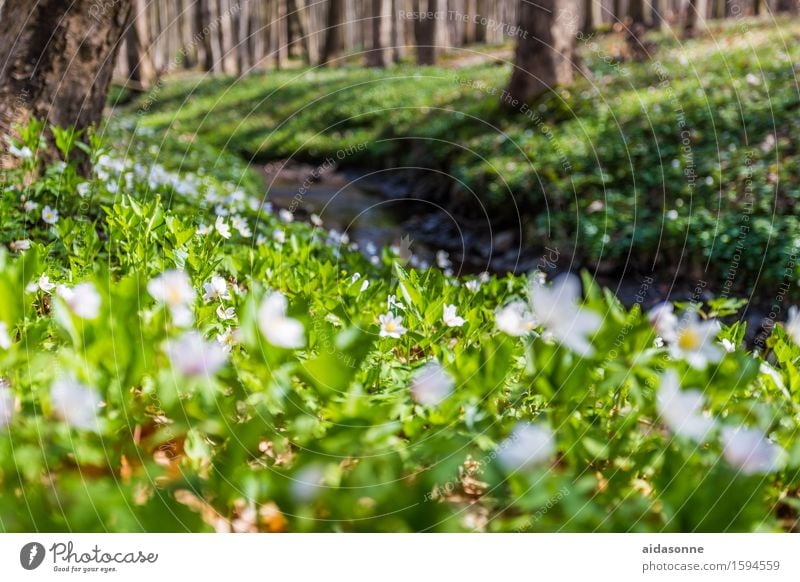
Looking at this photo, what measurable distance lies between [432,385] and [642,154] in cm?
661

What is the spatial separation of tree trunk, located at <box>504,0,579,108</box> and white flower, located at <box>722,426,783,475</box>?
292 inches

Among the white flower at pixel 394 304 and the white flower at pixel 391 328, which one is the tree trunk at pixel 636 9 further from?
the white flower at pixel 391 328

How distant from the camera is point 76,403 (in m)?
1.02

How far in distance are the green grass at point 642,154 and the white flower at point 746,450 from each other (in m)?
1.73

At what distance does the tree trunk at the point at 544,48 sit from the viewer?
804 centimetres

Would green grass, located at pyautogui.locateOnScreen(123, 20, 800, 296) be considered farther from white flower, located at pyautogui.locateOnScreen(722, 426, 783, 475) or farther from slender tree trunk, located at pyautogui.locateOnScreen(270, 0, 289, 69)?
slender tree trunk, located at pyautogui.locateOnScreen(270, 0, 289, 69)

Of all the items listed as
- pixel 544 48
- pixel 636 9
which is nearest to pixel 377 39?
pixel 636 9

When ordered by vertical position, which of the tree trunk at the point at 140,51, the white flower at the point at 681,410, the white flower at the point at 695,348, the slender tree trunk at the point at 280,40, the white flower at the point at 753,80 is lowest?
the white flower at the point at 681,410

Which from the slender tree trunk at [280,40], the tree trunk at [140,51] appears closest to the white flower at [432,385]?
the tree trunk at [140,51]

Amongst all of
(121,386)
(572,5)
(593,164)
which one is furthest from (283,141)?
(121,386)

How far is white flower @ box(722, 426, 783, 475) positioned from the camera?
41.7 inches

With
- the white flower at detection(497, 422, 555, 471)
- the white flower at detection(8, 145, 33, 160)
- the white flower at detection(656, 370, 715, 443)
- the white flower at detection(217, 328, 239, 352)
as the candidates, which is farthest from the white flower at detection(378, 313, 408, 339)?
the white flower at detection(8, 145, 33, 160)

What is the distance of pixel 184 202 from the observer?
314 cm
